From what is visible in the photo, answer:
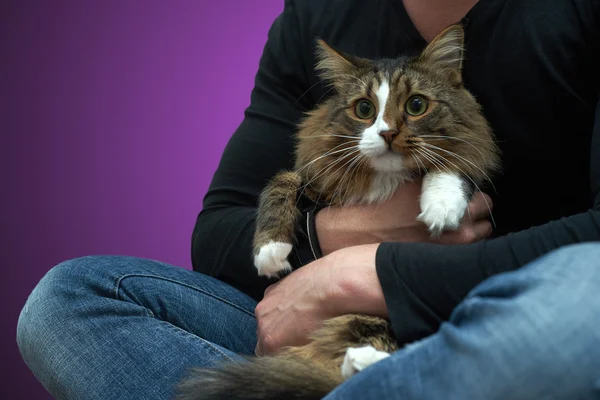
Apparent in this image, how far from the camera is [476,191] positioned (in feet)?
4.54

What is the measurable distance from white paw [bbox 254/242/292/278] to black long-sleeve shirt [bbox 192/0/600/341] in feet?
0.17

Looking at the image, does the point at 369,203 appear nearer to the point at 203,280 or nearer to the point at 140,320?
the point at 203,280

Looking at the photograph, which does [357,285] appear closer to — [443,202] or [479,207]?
[443,202]

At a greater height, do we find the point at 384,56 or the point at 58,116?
the point at 384,56

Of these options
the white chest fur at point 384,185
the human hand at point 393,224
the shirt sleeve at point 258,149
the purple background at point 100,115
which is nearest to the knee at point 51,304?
the shirt sleeve at point 258,149

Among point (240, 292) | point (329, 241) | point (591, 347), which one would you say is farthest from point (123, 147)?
point (591, 347)

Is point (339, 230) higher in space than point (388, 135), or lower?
lower

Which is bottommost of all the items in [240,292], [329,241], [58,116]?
[240,292]

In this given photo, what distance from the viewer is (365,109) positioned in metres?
1.43

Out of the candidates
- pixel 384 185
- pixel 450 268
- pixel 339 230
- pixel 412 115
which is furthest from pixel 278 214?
pixel 450 268

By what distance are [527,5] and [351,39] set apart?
0.45 m

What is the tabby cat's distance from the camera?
1.22 m

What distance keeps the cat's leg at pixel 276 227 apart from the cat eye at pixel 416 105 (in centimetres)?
33

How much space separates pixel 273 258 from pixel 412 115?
434 mm
